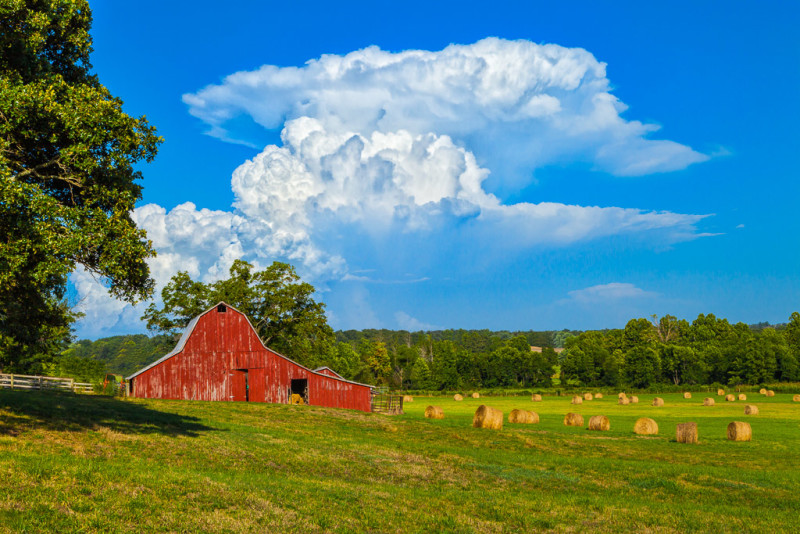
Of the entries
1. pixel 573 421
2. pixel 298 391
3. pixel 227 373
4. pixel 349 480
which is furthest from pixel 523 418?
pixel 349 480

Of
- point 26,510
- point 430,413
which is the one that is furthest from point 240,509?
point 430,413

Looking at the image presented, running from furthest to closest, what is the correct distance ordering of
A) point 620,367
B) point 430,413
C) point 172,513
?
1. point 620,367
2. point 430,413
3. point 172,513

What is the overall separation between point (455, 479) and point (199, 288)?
56.7m

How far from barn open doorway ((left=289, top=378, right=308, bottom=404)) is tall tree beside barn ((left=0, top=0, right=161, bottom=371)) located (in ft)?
108

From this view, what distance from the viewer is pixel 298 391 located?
178 ft

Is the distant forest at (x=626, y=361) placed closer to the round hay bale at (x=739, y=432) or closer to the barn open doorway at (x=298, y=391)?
the barn open doorway at (x=298, y=391)

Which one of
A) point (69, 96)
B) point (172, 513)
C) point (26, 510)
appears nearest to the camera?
point (26, 510)

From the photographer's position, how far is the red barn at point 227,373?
47750 millimetres

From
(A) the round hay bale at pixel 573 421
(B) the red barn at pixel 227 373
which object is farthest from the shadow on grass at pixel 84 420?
(A) the round hay bale at pixel 573 421

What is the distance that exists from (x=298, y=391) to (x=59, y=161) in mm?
40057

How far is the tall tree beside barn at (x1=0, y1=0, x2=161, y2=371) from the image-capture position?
15016mm

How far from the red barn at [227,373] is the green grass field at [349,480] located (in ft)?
54.7

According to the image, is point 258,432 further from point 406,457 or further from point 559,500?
point 559,500

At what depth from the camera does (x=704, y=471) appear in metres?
22.1
